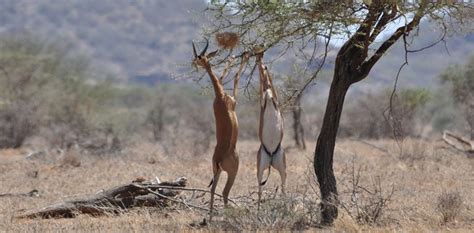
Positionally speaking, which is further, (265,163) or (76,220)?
(76,220)

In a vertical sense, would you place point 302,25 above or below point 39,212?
above

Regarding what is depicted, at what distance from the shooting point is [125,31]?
506 feet

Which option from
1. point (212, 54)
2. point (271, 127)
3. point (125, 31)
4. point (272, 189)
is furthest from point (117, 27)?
point (271, 127)

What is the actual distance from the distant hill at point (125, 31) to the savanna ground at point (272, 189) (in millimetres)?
94362

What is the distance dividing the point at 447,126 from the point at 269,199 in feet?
150

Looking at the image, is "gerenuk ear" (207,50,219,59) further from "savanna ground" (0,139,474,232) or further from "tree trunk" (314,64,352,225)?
"savanna ground" (0,139,474,232)

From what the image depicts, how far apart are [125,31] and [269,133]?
145698 millimetres

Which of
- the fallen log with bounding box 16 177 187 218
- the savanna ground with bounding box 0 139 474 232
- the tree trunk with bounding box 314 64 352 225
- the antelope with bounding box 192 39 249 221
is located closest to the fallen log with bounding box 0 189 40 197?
the savanna ground with bounding box 0 139 474 232

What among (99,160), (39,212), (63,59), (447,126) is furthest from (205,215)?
(447,126)

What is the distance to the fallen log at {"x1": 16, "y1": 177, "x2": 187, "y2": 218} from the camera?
12.4m

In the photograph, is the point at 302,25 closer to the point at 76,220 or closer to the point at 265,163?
the point at 265,163

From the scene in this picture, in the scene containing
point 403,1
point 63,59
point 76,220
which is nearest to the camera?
point 403,1

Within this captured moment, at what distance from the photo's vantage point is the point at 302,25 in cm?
1064

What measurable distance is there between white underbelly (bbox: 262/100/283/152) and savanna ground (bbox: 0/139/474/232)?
2.12 feet
